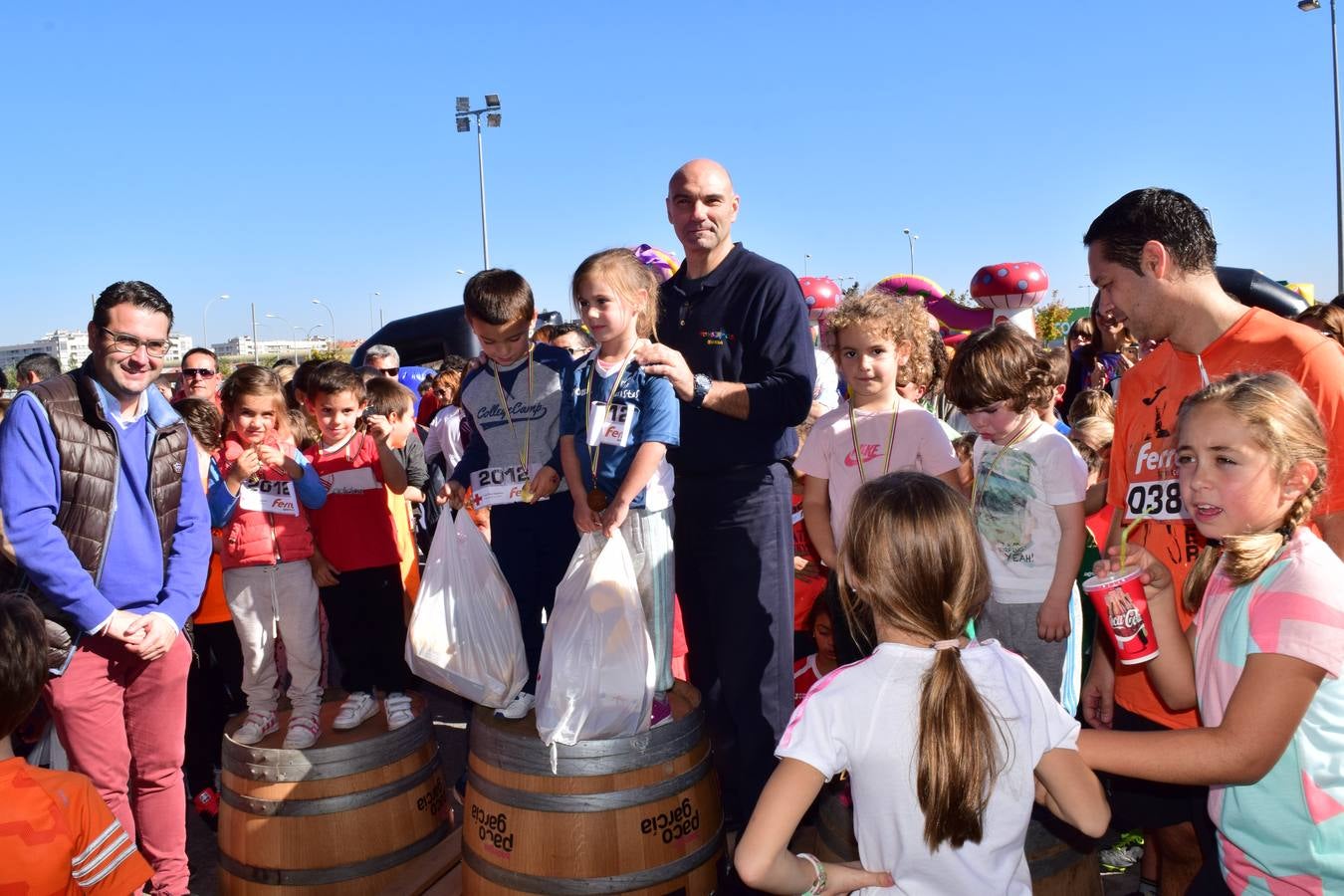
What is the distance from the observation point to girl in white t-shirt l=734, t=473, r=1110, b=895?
1.54 meters

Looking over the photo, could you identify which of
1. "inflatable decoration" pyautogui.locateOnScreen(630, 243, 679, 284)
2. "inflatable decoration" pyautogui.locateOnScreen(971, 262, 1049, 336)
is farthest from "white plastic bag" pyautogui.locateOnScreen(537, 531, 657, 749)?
"inflatable decoration" pyautogui.locateOnScreen(971, 262, 1049, 336)

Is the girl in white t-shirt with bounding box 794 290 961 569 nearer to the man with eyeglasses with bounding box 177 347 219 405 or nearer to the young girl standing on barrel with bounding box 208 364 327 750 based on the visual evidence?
the young girl standing on barrel with bounding box 208 364 327 750

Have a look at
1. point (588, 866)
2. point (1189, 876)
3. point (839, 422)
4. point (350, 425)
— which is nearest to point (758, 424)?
point (839, 422)

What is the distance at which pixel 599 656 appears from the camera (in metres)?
2.67

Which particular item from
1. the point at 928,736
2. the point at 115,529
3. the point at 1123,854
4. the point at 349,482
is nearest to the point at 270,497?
the point at 349,482

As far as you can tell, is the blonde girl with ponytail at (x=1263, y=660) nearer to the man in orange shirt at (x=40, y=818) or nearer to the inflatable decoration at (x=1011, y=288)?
the man in orange shirt at (x=40, y=818)

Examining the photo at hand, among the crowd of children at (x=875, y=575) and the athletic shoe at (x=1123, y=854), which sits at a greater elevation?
the crowd of children at (x=875, y=575)

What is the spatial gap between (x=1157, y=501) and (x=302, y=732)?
2.61 m

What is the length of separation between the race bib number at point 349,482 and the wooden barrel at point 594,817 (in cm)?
177

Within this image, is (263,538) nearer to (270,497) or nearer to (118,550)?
(270,497)

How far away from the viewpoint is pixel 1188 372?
2.23m

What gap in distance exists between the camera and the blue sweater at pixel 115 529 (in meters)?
2.68

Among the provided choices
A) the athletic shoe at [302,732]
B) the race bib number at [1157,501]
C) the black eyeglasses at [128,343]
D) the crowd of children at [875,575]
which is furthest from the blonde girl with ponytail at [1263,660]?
the black eyeglasses at [128,343]

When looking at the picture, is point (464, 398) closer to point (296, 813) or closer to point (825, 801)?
point (296, 813)
